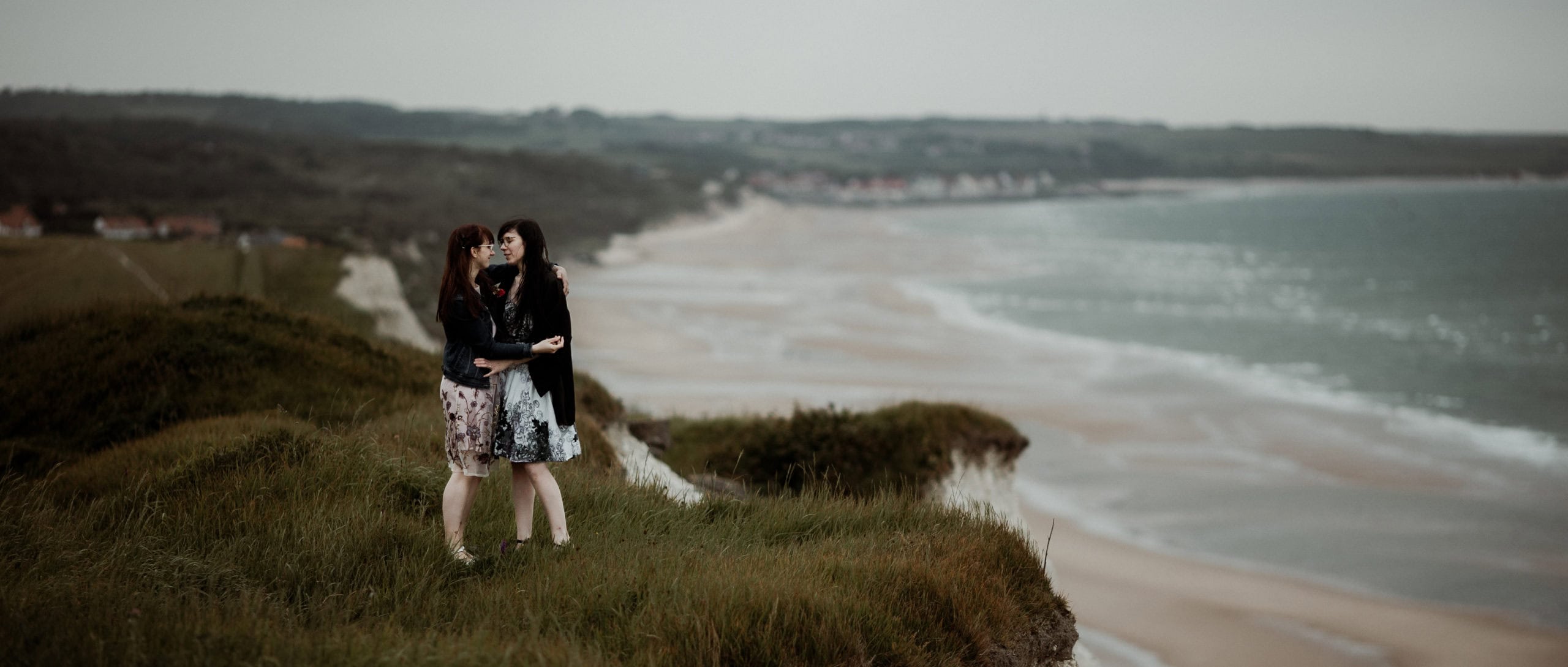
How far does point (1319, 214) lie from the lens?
139 meters

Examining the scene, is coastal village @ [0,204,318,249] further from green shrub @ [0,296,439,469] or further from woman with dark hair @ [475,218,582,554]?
woman with dark hair @ [475,218,582,554]

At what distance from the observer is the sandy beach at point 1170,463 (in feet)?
51.2

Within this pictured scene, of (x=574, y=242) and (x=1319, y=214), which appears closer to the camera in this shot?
(x=574, y=242)

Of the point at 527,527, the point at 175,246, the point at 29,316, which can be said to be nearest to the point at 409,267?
the point at 175,246

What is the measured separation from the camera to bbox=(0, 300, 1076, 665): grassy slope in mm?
4195

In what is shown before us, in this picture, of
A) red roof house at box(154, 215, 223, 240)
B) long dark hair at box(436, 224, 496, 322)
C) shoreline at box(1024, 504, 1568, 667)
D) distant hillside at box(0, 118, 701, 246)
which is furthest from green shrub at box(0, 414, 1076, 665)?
red roof house at box(154, 215, 223, 240)

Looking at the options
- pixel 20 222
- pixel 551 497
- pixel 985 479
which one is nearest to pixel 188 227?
pixel 20 222

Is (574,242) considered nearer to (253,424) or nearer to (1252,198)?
(253,424)

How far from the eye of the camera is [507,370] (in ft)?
19.6

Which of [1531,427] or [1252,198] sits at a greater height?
[1252,198]

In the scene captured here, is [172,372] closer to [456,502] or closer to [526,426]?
[456,502]

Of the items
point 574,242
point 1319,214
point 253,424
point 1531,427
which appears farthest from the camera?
point 1319,214

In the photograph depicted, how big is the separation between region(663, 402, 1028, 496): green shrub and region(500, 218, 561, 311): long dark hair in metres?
10.7

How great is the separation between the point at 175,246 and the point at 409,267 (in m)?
17.0
